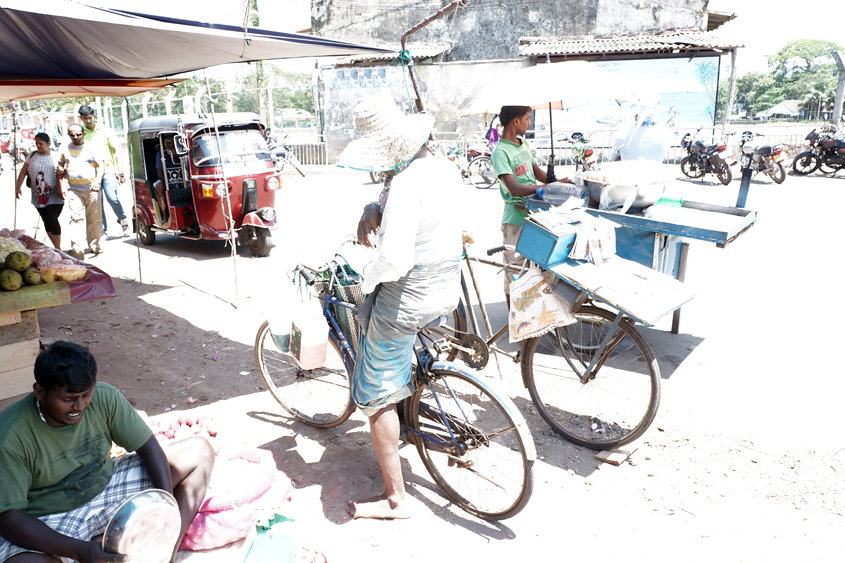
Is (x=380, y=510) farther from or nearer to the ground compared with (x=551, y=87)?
nearer to the ground

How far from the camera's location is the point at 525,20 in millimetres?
21125

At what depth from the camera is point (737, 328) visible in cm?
526

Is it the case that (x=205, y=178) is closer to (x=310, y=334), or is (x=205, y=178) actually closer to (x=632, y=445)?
(x=310, y=334)

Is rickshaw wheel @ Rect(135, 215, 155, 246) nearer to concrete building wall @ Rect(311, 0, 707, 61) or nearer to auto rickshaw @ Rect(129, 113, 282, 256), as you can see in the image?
auto rickshaw @ Rect(129, 113, 282, 256)

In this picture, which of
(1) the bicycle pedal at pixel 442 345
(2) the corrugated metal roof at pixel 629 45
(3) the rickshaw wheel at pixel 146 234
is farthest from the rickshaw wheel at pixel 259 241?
(2) the corrugated metal roof at pixel 629 45

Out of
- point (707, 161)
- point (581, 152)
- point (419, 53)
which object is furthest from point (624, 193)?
point (419, 53)

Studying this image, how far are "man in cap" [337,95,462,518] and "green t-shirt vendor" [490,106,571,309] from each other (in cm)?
195

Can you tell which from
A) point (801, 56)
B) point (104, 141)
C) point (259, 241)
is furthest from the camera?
point (801, 56)

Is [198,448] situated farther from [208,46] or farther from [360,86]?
[360,86]

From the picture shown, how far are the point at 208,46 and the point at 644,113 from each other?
396 centimetres

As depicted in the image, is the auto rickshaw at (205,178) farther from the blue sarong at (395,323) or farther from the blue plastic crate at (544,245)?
the blue sarong at (395,323)

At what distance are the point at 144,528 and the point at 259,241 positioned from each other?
6749 millimetres

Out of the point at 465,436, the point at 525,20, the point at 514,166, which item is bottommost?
the point at 465,436

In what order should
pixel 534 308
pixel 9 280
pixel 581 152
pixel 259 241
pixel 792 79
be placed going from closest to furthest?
1. pixel 534 308
2. pixel 9 280
3. pixel 259 241
4. pixel 581 152
5. pixel 792 79
